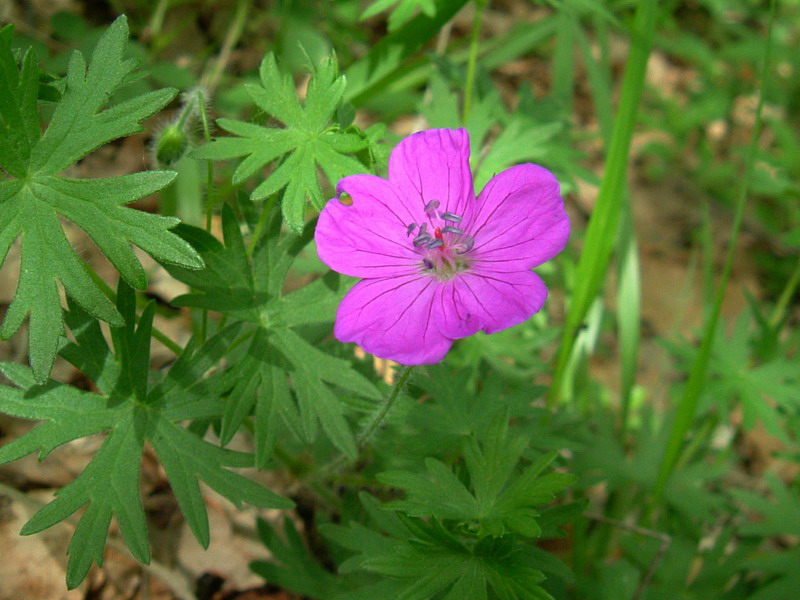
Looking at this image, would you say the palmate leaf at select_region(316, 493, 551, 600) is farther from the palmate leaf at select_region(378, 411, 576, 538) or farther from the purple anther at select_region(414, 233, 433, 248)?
the purple anther at select_region(414, 233, 433, 248)

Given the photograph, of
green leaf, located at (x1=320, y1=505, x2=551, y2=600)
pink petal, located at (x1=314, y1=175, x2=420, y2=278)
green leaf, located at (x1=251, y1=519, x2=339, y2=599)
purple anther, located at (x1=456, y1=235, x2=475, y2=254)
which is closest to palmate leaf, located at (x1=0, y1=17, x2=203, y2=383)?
pink petal, located at (x1=314, y1=175, x2=420, y2=278)

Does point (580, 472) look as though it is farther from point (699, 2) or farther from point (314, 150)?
point (699, 2)

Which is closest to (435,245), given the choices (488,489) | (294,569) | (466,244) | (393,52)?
(466,244)

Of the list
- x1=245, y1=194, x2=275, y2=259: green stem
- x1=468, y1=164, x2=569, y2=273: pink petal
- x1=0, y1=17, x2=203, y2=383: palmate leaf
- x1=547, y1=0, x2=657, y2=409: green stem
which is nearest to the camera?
x1=0, y1=17, x2=203, y2=383: palmate leaf

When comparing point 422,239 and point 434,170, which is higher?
point 434,170

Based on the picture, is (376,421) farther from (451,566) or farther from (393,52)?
(393,52)

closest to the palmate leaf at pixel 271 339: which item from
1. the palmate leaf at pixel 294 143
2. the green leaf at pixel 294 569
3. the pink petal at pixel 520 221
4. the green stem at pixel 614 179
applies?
the palmate leaf at pixel 294 143
